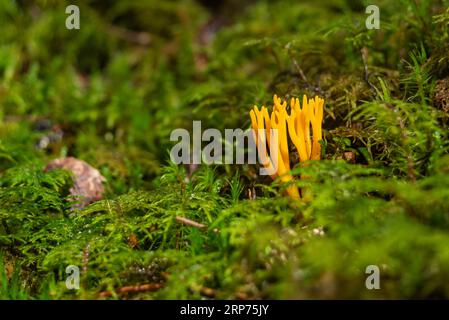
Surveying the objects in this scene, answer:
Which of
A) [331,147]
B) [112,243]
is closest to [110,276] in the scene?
[112,243]

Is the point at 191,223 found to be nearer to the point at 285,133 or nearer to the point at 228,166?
the point at 285,133

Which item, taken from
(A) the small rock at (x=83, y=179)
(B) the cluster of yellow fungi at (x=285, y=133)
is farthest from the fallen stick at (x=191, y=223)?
(A) the small rock at (x=83, y=179)

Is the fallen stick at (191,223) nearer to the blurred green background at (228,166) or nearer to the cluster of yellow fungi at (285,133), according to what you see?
the blurred green background at (228,166)

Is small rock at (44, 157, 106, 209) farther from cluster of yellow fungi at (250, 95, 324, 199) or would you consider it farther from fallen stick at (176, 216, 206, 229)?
cluster of yellow fungi at (250, 95, 324, 199)

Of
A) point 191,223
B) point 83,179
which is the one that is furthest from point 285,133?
point 83,179

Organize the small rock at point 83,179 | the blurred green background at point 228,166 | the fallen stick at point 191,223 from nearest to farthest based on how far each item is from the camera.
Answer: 1. the blurred green background at point 228,166
2. the fallen stick at point 191,223
3. the small rock at point 83,179

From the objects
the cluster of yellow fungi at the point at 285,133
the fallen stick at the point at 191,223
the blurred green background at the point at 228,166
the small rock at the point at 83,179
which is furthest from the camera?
the small rock at the point at 83,179

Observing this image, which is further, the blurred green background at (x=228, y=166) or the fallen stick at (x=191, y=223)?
the fallen stick at (x=191, y=223)

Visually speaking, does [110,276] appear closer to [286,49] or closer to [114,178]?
[114,178]

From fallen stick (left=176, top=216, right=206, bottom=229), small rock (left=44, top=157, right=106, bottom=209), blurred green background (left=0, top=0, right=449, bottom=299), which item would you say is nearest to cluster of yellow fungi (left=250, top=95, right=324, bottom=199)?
blurred green background (left=0, top=0, right=449, bottom=299)
